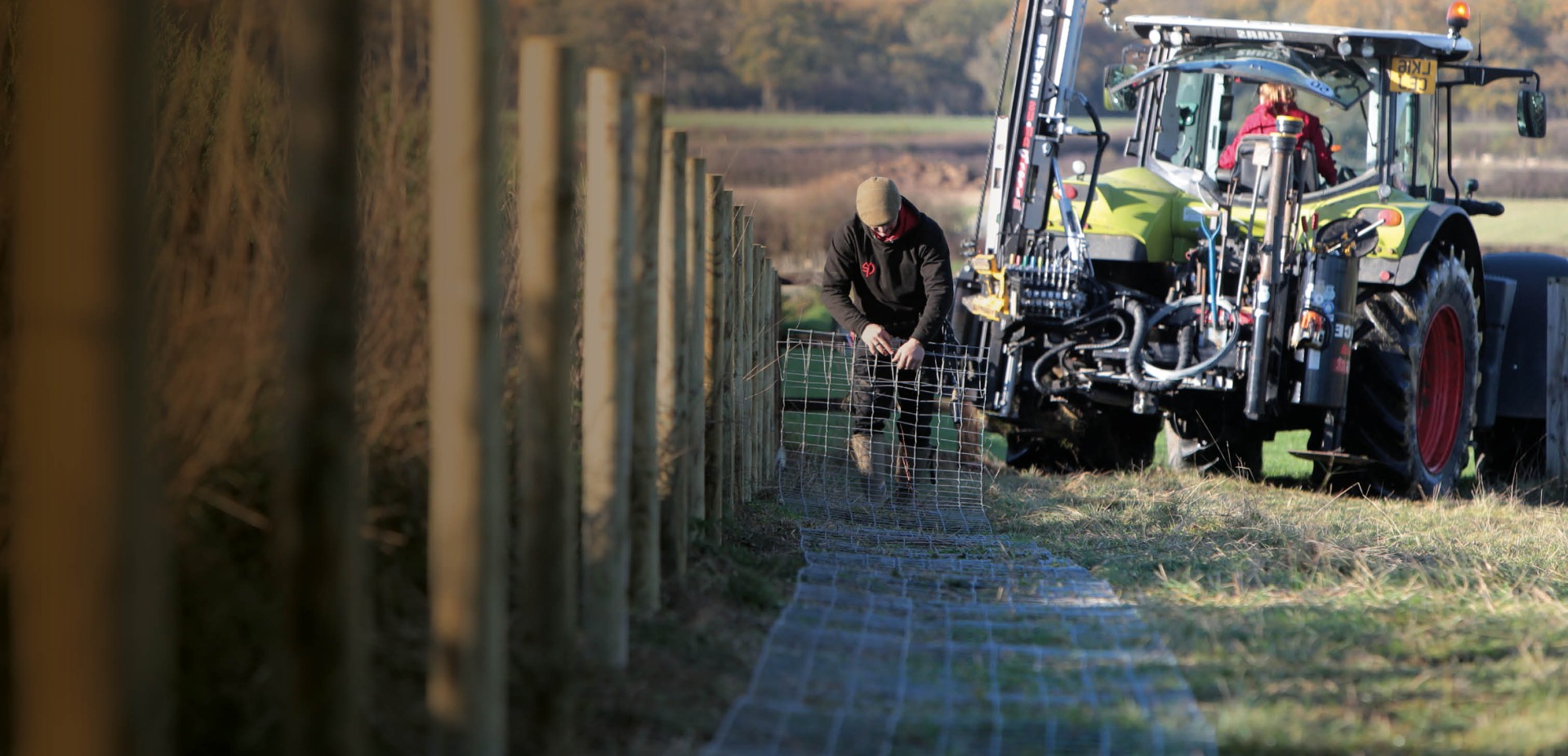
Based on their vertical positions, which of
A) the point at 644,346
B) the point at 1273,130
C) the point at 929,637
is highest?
the point at 1273,130

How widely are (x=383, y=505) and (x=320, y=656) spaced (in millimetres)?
1342

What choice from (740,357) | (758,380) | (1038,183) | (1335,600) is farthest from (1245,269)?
(1335,600)

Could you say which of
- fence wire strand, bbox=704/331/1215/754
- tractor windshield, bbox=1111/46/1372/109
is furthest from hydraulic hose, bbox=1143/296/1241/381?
tractor windshield, bbox=1111/46/1372/109

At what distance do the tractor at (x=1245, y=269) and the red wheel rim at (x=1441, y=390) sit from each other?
0.04ft

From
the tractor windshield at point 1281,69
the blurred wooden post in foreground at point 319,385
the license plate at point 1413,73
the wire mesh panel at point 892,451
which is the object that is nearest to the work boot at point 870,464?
the wire mesh panel at point 892,451

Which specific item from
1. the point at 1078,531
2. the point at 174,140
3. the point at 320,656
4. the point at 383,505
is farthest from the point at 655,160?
the point at 1078,531

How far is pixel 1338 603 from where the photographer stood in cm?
466

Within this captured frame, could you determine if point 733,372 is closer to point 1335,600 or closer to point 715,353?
point 715,353

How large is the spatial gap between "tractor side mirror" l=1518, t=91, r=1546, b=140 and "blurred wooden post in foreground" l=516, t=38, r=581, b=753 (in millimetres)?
6371

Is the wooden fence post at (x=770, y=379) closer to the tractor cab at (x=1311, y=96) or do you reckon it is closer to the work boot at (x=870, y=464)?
the work boot at (x=870, y=464)

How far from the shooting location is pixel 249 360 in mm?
3260

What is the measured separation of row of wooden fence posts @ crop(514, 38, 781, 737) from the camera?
286 cm

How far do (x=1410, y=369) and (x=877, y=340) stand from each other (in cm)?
254

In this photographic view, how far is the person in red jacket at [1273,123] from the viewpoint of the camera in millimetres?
7566
